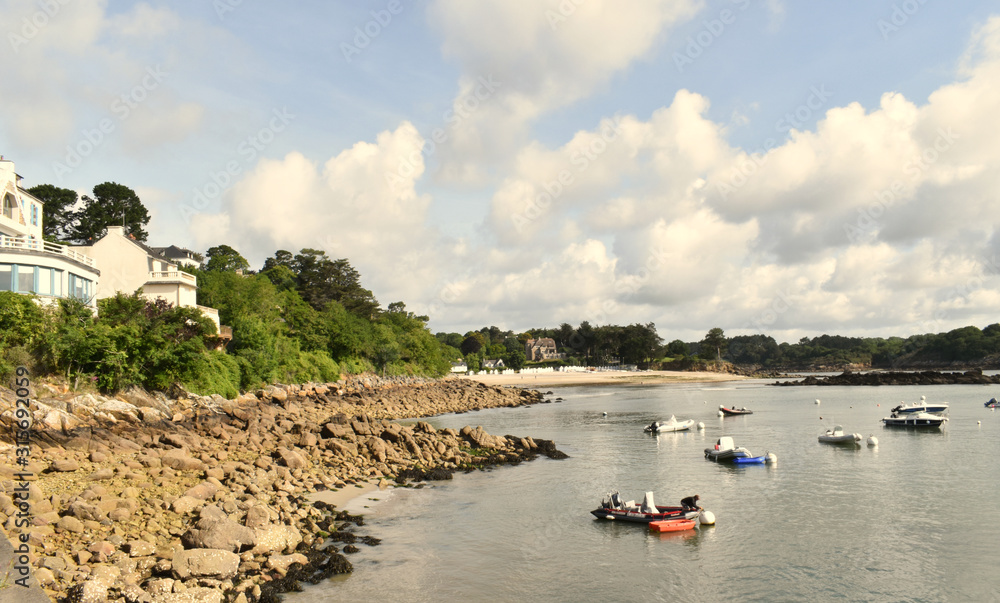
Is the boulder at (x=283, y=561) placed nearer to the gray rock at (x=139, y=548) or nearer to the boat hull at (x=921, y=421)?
the gray rock at (x=139, y=548)

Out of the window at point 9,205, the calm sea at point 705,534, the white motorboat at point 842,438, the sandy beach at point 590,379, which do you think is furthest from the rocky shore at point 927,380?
the window at point 9,205

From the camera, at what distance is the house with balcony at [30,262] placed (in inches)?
1165

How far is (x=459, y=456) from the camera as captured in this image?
29.0m

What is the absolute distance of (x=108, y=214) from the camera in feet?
234

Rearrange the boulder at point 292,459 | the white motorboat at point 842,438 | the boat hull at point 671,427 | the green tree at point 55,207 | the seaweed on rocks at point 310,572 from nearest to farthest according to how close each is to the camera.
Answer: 1. the seaweed on rocks at point 310,572
2. the boulder at point 292,459
3. the white motorboat at point 842,438
4. the boat hull at point 671,427
5. the green tree at point 55,207

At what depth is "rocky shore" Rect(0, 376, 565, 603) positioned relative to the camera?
1171 centimetres

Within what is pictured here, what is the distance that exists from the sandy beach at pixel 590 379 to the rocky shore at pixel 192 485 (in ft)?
304

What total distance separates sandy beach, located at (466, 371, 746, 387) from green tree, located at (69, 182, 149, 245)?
68.0m

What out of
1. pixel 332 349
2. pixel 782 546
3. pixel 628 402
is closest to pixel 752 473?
pixel 782 546

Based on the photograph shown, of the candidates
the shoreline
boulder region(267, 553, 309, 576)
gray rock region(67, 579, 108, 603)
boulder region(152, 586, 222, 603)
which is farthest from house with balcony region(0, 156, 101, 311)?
the shoreline

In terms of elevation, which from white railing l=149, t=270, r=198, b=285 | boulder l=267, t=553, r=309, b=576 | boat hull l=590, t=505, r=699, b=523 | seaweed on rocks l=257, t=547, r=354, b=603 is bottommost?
boat hull l=590, t=505, r=699, b=523

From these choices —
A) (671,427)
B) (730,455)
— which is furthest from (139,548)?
(671,427)

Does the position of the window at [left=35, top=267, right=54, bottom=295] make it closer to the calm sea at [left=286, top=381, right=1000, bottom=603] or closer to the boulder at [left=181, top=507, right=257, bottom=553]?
the calm sea at [left=286, top=381, right=1000, bottom=603]

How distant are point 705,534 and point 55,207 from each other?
3080 inches
